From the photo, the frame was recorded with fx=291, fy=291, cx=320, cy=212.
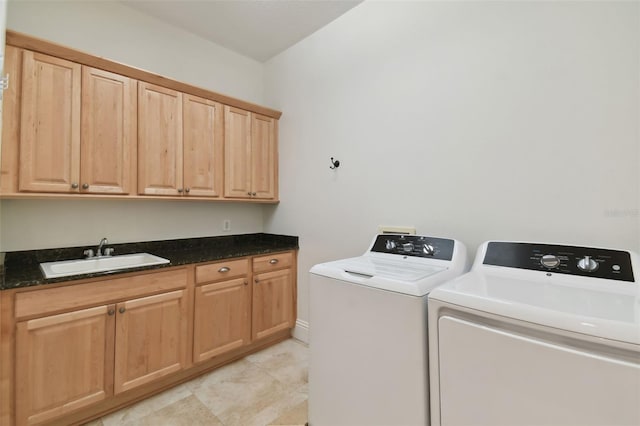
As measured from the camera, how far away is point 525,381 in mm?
865

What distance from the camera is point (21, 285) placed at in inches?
56.0

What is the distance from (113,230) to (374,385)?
2.16 m

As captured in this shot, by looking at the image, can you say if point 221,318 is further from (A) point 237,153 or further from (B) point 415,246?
(B) point 415,246

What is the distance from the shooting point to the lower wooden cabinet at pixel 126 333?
1.47m

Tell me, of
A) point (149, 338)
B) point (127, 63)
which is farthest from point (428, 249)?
point (127, 63)

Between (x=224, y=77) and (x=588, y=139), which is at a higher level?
(x=224, y=77)

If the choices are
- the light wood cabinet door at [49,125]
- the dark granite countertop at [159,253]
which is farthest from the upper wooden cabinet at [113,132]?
the dark granite countertop at [159,253]

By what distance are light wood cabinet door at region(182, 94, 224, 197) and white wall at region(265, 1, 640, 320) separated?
2.41 feet

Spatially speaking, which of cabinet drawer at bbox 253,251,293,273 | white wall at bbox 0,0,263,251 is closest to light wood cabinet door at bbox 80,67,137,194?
white wall at bbox 0,0,263,251

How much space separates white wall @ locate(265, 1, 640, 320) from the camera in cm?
133

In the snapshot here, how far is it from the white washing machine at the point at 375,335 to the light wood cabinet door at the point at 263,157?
4.85 feet

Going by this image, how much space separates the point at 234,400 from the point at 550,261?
195 cm

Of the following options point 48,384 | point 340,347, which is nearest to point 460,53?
point 340,347

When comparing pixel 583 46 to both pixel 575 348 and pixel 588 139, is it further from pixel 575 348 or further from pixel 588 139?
pixel 575 348
